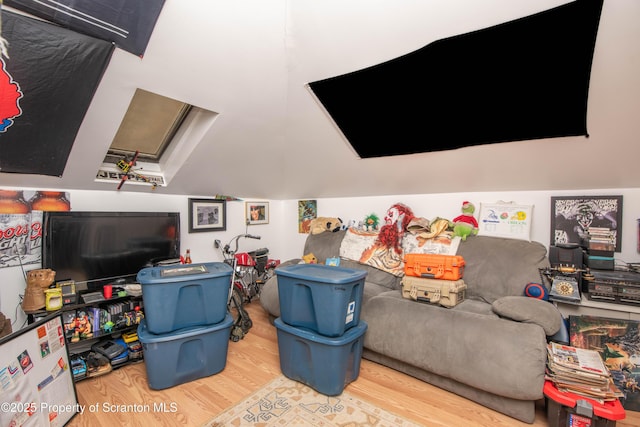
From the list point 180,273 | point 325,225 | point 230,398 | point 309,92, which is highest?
point 309,92

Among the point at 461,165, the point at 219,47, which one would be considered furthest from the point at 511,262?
the point at 219,47

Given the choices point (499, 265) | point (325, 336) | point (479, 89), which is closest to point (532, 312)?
point (499, 265)

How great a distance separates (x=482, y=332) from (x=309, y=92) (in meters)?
2.12

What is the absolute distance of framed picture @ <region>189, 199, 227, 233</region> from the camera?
3404mm

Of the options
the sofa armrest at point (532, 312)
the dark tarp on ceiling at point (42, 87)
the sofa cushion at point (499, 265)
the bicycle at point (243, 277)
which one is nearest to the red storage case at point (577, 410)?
the sofa armrest at point (532, 312)

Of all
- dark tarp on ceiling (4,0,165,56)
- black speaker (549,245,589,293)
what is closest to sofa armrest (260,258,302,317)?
dark tarp on ceiling (4,0,165,56)

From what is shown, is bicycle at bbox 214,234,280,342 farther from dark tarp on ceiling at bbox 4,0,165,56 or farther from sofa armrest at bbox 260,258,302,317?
dark tarp on ceiling at bbox 4,0,165,56

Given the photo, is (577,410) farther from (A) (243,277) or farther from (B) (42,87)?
(B) (42,87)

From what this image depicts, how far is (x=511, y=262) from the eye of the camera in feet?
8.27

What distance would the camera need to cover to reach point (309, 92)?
242cm

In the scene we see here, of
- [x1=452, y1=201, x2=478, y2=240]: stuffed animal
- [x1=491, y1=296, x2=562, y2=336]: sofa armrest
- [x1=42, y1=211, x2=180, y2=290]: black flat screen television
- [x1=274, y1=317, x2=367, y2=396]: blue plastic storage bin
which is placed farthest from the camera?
[x1=452, y1=201, x2=478, y2=240]: stuffed animal

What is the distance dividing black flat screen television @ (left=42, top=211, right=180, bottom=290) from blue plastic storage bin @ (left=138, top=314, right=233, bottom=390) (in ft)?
2.37

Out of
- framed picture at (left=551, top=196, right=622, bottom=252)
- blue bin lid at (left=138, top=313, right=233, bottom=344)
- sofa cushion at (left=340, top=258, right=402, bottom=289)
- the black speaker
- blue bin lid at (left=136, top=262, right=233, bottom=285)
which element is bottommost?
blue bin lid at (left=138, top=313, right=233, bottom=344)

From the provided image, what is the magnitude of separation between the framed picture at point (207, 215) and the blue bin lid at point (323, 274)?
65.7 inches
